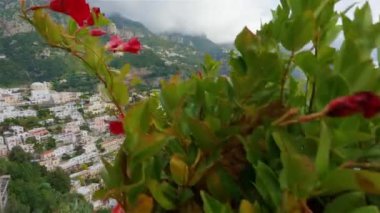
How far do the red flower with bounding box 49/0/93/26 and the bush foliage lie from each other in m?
0.08

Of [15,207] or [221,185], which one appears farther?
[15,207]

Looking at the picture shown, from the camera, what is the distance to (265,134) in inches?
13.9

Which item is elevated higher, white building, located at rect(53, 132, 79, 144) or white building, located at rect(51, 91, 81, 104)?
white building, located at rect(51, 91, 81, 104)

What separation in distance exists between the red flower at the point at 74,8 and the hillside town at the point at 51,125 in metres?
14.6

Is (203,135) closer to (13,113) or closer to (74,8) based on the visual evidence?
(74,8)

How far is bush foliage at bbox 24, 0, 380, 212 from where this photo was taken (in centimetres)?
28

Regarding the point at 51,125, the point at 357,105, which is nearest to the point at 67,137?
the point at 51,125

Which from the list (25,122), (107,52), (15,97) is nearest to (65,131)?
(25,122)

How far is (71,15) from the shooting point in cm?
45

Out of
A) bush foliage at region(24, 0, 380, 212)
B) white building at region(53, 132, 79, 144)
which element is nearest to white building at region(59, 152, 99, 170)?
white building at region(53, 132, 79, 144)

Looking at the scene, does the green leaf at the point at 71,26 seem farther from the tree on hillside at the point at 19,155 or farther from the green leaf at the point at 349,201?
the tree on hillside at the point at 19,155

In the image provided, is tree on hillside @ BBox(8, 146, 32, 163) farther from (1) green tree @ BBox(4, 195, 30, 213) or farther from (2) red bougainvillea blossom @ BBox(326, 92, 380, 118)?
(2) red bougainvillea blossom @ BBox(326, 92, 380, 118)

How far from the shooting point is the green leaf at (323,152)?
25 centimetres

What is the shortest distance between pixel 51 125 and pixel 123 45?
61.5 feet
